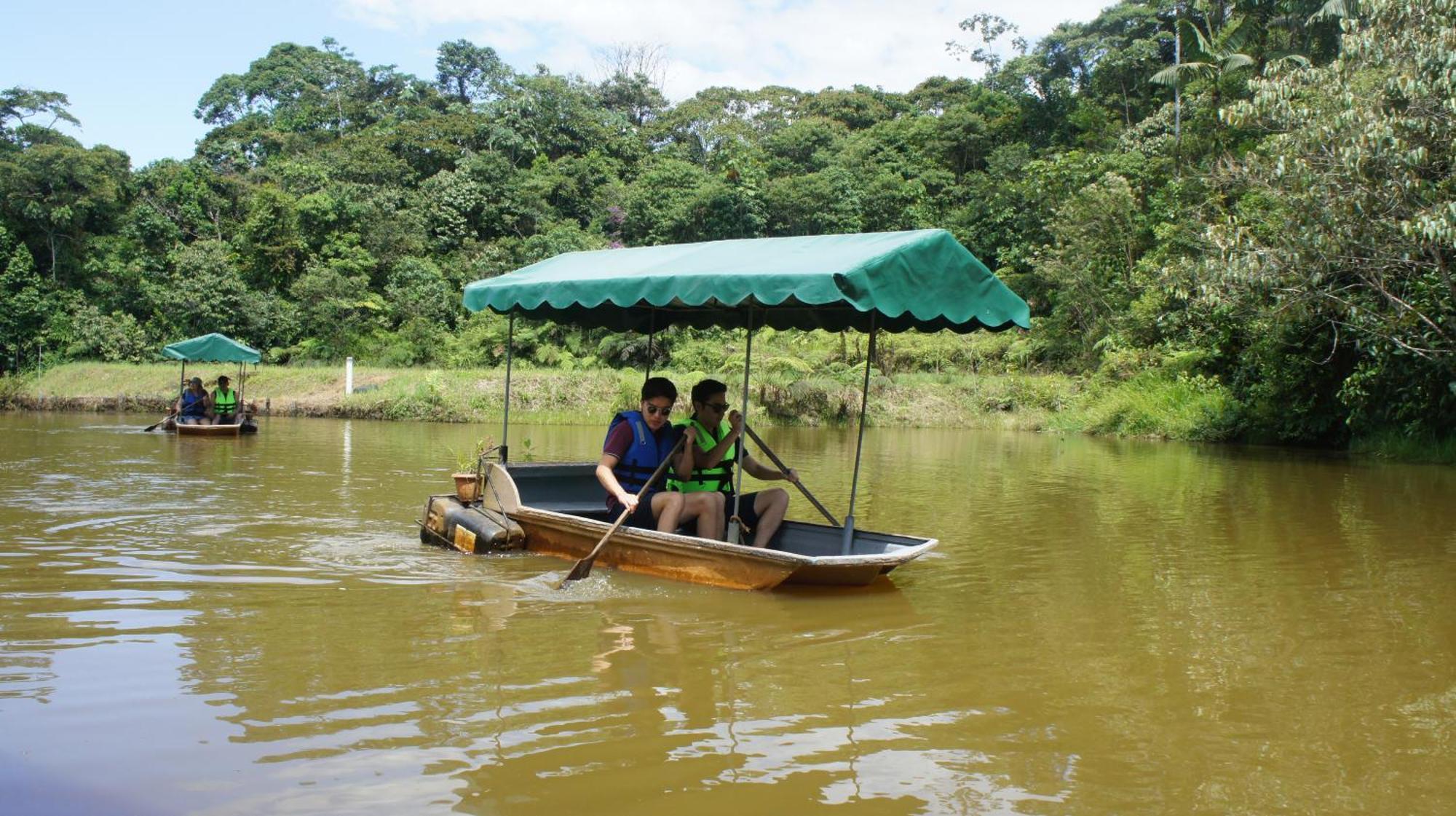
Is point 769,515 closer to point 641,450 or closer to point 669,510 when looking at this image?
point 669,510

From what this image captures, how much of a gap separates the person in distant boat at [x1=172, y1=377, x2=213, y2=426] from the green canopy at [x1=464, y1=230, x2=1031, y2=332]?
13768 millimetres

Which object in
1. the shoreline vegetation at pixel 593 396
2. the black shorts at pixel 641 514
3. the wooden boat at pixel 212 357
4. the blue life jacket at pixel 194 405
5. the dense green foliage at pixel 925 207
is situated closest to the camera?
the black shorts at pixel 641 514

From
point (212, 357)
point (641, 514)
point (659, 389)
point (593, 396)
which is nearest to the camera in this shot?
point (659, 389)

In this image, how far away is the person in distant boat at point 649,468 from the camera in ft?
23.7

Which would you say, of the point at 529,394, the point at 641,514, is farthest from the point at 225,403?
the point at 641,514

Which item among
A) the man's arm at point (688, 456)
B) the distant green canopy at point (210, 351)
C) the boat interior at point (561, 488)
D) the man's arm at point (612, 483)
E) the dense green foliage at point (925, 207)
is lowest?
the boat interior at point (561, 488)

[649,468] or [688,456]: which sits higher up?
[688,456]

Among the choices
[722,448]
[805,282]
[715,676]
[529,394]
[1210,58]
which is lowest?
[715,676]

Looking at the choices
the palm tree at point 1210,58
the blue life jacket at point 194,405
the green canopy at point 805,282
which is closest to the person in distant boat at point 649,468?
the green canopy at point 805,282

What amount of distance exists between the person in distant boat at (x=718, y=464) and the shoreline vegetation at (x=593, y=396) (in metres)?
18.3

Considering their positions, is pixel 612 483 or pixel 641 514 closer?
pixel 612 483

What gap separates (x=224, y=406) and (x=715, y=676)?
1766 cm

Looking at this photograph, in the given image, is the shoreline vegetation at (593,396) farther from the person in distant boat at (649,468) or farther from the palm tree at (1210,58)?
the person in distant boat at (649,468)

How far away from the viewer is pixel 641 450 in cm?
748
